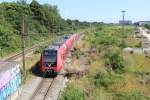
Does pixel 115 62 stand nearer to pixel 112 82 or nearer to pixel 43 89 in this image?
pixel 112 82

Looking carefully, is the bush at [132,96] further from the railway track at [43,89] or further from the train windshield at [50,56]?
the train windshield at [50,56]

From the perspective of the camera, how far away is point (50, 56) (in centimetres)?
3747

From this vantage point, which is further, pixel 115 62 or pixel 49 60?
pixel 115 62

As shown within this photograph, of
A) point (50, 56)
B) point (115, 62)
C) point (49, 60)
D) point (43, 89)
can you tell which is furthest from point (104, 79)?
point (115, 62)

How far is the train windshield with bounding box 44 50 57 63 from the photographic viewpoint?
1471 inches

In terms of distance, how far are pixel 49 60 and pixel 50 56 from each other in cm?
40

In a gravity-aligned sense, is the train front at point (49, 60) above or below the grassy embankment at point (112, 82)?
above

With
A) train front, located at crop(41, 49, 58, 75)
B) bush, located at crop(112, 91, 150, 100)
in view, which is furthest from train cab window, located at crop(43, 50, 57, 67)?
bush, located at crop(112, 91, 150, 100)

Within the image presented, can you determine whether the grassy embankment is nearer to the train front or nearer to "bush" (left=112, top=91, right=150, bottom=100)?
"bush" (left=112, top=91, right=150, bottom=100)

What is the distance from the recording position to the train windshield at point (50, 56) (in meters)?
37.4

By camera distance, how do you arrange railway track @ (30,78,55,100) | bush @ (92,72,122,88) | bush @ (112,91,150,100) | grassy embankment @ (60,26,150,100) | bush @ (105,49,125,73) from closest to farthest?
bush @ (112,91,150,100)
grassy embankment @ (60,26,150,100)
railway track @ (30,78,55,100)
bush @ (92,72,122,88)
bush @ (105,49,125,73)

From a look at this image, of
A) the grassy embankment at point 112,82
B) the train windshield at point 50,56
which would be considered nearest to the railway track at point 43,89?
the grassy embankment at point 112,82

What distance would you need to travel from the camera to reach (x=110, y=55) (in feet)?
157

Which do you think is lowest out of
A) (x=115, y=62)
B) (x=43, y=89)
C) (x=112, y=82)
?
(x=43, y=89)
